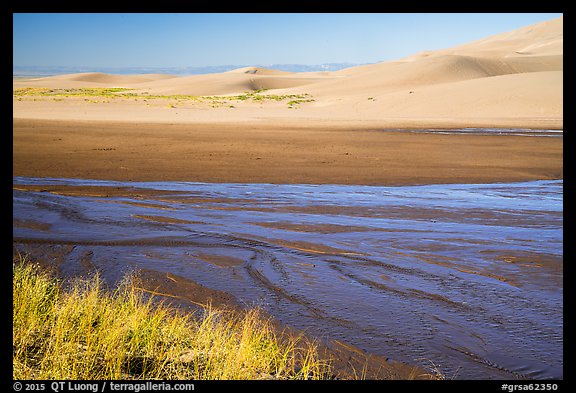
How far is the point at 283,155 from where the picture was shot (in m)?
22.6

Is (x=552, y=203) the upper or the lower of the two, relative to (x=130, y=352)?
lower

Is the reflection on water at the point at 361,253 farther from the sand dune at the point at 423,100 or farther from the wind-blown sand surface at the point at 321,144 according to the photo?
the sand dune at the point at 423,100

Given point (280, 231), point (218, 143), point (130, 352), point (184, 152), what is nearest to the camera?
point (130, 352)

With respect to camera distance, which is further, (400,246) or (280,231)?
(280,231)

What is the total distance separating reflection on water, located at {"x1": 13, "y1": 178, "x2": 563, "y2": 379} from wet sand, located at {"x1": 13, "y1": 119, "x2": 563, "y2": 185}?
1.94 metres

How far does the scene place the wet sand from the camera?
18.1m

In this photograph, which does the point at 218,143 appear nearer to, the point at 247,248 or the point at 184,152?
the point at 184,152

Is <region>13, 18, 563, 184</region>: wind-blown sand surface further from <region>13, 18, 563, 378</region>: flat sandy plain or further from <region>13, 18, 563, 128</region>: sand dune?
<region>13, 18, 563, 128</region>: sand dune

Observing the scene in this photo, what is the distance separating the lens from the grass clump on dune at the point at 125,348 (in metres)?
4.83

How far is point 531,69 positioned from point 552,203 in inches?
3820

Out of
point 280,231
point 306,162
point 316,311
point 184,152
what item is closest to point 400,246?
point 280,231

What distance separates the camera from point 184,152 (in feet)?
76.3

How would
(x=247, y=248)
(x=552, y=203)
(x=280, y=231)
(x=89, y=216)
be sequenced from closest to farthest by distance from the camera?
(x=247, y=248) < (x=280, y=231) < (x=89, y=216) < (x=552, y=203)

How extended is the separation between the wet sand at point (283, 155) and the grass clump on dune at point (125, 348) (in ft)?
36.6
